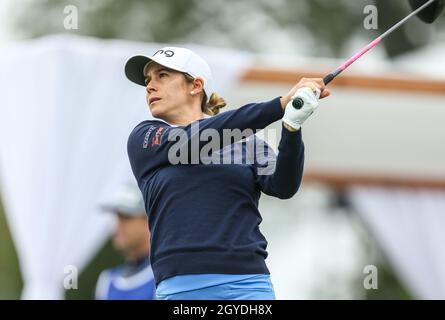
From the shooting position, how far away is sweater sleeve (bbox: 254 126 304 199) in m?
4.37

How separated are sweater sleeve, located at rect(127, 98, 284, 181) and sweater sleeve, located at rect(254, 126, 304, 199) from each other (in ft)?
0.33

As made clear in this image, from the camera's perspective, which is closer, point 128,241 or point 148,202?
point 148,202

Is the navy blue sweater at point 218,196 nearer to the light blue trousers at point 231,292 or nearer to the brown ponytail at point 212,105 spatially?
the light blue trousers at point 231,292

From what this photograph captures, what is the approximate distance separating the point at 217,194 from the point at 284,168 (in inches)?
10.6

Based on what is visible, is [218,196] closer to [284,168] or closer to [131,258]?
[284,168]

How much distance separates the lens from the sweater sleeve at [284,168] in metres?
4.37

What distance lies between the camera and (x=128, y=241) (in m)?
7.26

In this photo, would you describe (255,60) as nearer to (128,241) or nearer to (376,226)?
(376,226)

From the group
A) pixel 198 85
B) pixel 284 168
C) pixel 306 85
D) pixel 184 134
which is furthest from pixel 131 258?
pixel 306 85

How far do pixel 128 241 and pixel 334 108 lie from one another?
124 inches

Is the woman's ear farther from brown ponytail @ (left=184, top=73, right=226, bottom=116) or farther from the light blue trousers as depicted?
the light blue trousers

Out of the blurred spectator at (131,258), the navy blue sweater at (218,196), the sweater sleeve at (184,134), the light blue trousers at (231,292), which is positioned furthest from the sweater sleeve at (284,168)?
the blurred spectator at (131,258)

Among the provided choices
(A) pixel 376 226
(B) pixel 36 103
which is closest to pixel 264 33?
(A) pixel 376 226
